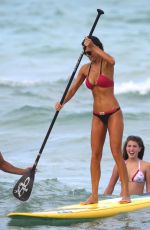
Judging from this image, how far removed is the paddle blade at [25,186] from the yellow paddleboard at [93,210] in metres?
0.48

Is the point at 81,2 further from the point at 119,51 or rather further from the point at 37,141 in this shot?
the point at 37,141

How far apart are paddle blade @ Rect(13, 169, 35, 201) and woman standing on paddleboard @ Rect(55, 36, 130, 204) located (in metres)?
0.69

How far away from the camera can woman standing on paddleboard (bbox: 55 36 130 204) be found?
8.80m

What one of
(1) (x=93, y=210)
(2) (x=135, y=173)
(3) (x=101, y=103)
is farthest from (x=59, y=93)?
(1) (x=93, y=210)

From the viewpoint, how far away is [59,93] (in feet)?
66.8

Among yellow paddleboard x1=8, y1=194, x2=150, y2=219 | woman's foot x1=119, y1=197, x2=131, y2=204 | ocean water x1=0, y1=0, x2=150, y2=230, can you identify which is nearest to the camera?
yellow paddleboard x1=8, y1=194, x2=150, y2=219

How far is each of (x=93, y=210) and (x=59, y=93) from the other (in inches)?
456

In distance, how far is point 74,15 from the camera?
29.6 meters

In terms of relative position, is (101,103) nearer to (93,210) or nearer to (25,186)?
(93,210)

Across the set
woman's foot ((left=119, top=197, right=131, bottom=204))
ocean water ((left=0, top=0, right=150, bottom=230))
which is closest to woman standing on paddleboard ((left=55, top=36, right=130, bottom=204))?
woman's foot ((left=119, top=197, right=131, bottom=204))

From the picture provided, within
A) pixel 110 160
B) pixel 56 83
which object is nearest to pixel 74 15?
pixel 56 83

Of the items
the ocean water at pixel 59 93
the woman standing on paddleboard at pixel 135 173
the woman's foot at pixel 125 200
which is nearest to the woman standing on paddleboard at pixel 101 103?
the woman's foot at pixel 125 200

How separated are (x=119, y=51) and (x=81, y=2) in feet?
25.0

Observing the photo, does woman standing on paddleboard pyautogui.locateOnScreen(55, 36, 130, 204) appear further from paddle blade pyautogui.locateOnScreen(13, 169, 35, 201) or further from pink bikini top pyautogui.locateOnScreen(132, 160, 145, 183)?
pink bikini top pyautogui.locateOnScreen(132, 160, 145, 183)
